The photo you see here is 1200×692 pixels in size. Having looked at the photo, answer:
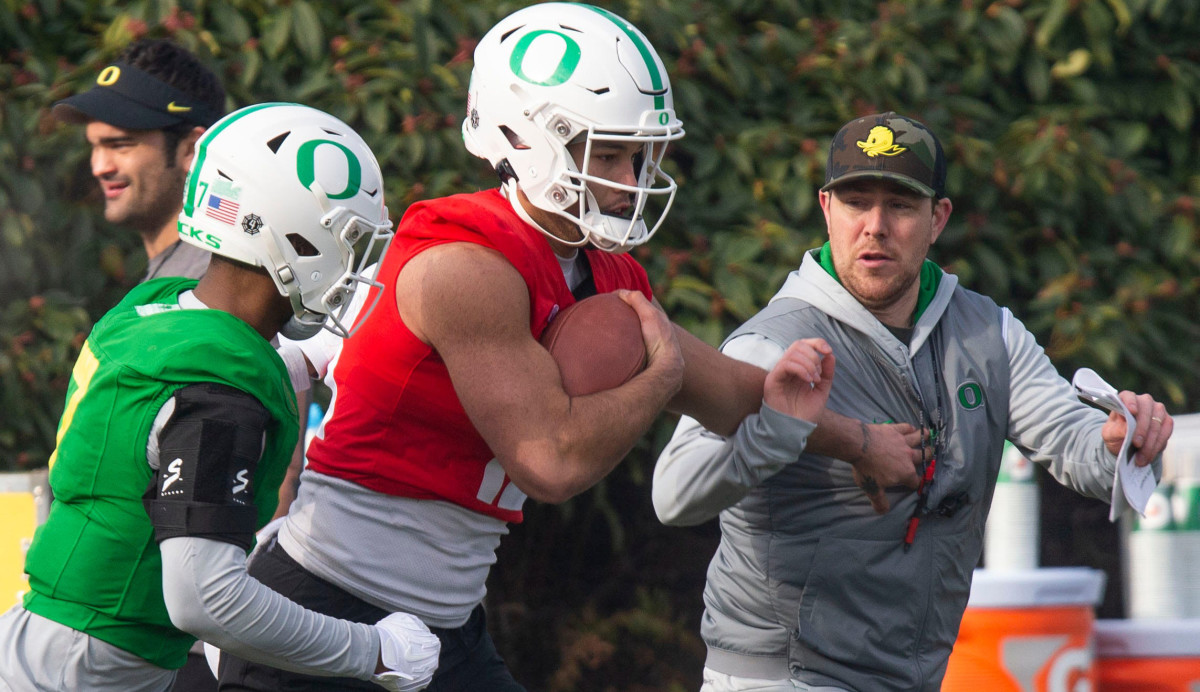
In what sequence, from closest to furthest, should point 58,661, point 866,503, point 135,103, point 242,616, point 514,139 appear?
point 242,616 → point 58,661 → point 514,139 → point 866,503 → point 135,103

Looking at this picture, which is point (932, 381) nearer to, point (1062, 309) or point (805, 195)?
point (805, 195)

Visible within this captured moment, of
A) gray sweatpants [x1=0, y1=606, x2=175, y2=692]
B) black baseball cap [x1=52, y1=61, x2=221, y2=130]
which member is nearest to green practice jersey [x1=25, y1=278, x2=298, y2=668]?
gray sweatpants [x1=0, y1=606, x2=175, y2=692]

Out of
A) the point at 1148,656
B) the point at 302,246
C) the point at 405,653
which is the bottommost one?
the point at 1148,656

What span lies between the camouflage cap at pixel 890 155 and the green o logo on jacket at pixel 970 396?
1.50 ft

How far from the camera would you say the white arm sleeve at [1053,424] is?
310cm

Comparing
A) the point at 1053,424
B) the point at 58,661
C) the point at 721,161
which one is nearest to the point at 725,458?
the point at 1053,424

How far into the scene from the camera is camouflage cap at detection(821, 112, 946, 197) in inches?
127

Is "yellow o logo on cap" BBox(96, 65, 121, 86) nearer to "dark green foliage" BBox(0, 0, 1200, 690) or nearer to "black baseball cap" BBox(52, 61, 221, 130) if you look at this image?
"black baseball cap" BBox(52, 61, 221, 130)

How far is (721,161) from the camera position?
482 cm

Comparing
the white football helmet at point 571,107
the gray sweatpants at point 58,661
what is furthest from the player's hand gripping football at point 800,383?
the gray sweatpants at point 58,661

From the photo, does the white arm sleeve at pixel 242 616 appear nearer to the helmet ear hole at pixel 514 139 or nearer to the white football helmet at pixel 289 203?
the white football helmet at pixel 289 203

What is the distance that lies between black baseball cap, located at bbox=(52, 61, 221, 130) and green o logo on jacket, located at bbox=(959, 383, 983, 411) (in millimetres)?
2037

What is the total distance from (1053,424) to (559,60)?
1407 millimetres

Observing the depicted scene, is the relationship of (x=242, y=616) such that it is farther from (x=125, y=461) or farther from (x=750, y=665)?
(x=750, y=665)
